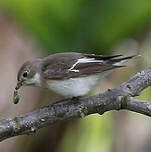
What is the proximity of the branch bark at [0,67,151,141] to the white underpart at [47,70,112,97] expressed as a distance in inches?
8.3

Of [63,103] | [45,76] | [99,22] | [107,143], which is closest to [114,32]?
[99,22]

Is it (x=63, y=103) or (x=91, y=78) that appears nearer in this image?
(x=63, y=103)

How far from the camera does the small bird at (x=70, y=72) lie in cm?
366

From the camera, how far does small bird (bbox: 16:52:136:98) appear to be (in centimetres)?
366

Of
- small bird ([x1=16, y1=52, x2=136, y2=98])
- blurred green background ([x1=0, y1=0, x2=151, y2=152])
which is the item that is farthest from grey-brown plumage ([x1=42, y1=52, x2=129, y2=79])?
blurred green background ([x1=0, y1=0, x2=151, y2=152])

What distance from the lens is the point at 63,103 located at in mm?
3434

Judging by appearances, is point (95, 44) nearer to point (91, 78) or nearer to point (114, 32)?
point (114, 32)

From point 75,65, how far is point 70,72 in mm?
67

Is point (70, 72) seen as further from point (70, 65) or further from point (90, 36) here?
point (90, 36)

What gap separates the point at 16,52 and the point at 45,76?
1673 mm

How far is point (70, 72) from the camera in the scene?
3746 mm

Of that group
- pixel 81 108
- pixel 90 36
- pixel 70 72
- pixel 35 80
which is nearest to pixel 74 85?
pixel 70 72

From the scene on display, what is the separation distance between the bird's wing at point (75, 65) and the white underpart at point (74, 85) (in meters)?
0.03

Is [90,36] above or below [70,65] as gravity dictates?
above
